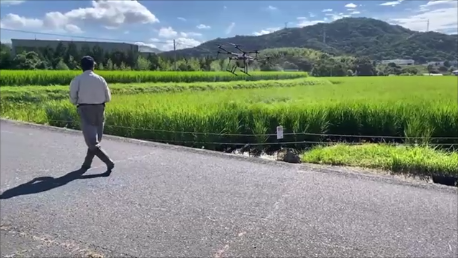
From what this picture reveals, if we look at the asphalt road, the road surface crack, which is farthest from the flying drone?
the road surface crack

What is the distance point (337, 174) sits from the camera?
5.68m

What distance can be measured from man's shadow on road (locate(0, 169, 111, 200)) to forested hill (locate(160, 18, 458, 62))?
11.1 feet

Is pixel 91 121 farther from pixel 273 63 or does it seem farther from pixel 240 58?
pixel 240 58

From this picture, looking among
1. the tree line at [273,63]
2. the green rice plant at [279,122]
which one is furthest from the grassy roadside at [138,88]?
the tree line at [273,63]

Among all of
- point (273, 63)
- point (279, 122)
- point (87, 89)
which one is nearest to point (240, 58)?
point (273, 63)

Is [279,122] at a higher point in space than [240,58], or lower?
lower

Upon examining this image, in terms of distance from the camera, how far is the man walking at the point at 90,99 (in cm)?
524

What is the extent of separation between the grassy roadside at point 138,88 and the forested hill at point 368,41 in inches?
497

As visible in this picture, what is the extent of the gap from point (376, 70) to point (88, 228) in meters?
6.05

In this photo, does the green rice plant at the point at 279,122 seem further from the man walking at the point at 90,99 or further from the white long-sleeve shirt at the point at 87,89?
the white long-sleeve shirt at the point at 87,89

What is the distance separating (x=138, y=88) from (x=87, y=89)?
19710 millimetres

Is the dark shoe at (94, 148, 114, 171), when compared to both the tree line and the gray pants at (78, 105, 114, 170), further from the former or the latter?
the tree line

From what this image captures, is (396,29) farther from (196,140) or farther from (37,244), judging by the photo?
(37,244)

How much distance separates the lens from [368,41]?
743 centimetres
